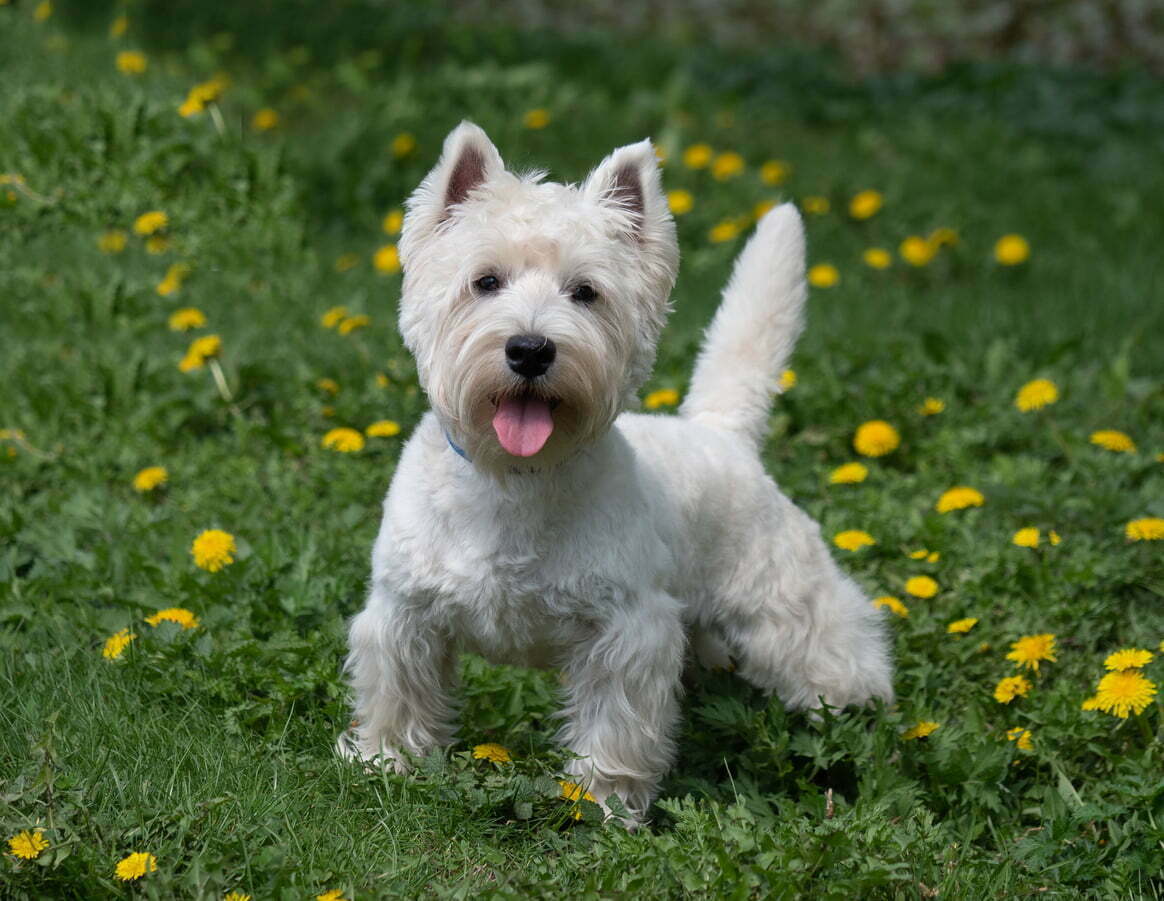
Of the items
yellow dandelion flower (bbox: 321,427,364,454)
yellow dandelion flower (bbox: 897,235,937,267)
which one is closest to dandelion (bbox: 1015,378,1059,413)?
yellow dandelion flower (bbox: 897,235,937,267)

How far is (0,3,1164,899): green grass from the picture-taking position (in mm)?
2939

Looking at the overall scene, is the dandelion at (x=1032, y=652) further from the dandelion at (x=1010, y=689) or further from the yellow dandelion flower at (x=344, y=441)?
the yellow dandelion flower at (x=344, y=441)

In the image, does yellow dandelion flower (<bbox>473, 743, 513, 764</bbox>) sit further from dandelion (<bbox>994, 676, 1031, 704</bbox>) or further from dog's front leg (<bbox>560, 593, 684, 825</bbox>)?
dandelion (<bbox>994, 676, 1031, 704</bbox>)

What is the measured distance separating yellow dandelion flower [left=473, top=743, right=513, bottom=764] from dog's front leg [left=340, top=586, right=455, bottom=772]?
146 mm

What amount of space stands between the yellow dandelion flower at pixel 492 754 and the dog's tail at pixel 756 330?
1.17 m

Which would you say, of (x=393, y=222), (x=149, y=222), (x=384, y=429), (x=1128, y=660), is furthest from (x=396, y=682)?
(x=393, y=222)

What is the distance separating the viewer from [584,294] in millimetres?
2990

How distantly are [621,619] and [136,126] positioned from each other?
11.4ft

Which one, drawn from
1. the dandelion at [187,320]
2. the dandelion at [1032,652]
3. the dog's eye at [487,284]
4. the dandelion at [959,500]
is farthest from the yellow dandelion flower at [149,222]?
the dandelion at [1032,652]

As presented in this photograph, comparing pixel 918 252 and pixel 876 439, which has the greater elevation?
pixel 876 439

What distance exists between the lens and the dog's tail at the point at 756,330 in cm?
385

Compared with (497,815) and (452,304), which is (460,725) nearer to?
(497,815)

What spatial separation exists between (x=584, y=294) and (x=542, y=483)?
0.46 m

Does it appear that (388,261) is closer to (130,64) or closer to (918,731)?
(130,64)
